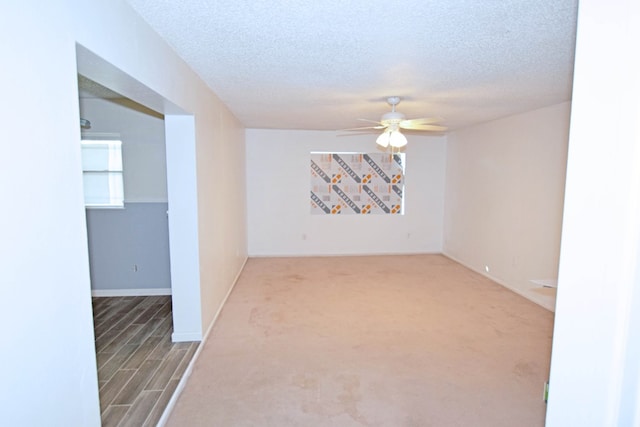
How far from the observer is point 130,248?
4.43m

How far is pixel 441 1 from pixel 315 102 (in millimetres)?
2303

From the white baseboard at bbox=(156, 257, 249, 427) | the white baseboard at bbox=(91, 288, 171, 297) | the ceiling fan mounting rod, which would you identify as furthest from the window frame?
the ceiling fan mounting rod

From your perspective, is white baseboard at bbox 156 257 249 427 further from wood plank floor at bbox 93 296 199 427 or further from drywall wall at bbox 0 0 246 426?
drywall wall at bbox 0 0 246 426

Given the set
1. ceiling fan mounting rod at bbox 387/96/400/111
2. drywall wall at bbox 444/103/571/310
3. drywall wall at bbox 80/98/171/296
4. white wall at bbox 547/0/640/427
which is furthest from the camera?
drywall wall at bbox 80/98/171/296

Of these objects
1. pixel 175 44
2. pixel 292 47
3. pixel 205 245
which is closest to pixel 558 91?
pixel 292 47

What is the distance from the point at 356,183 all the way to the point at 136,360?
179 inches

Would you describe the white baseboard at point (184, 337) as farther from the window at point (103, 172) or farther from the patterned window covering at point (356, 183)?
the patterned window covering at point (356, 183)

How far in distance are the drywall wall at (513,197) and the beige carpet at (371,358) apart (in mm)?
A: 441

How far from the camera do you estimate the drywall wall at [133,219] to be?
432 cm

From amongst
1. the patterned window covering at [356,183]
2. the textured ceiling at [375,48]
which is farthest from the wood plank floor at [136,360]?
the patterned window covering at [356,183]

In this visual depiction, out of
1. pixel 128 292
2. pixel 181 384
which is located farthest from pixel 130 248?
pixel 181 384

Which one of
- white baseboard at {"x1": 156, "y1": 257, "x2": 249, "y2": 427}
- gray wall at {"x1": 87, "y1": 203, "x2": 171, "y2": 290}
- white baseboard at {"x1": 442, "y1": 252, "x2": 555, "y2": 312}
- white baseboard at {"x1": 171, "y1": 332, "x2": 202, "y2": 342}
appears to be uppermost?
gray wall at {"x1": 87, "y1": 203, "x2": 171, "y2": 290}

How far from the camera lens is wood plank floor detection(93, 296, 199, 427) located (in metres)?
2.29

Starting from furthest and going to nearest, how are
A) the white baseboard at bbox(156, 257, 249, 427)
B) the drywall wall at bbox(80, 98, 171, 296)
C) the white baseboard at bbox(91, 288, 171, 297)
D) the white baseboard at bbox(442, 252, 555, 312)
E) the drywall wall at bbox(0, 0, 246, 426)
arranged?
the white baseboard at bbox(91, 288, 171, 297) < the drywall wall at bbox(80, 98, 171, 296) < the white baseboard at bbox(442, 252, 555, 312) < the white baseboard at bbox(156, 257, 249, 427) < the drywall wall at bbox(0, 0, 246, 426)
